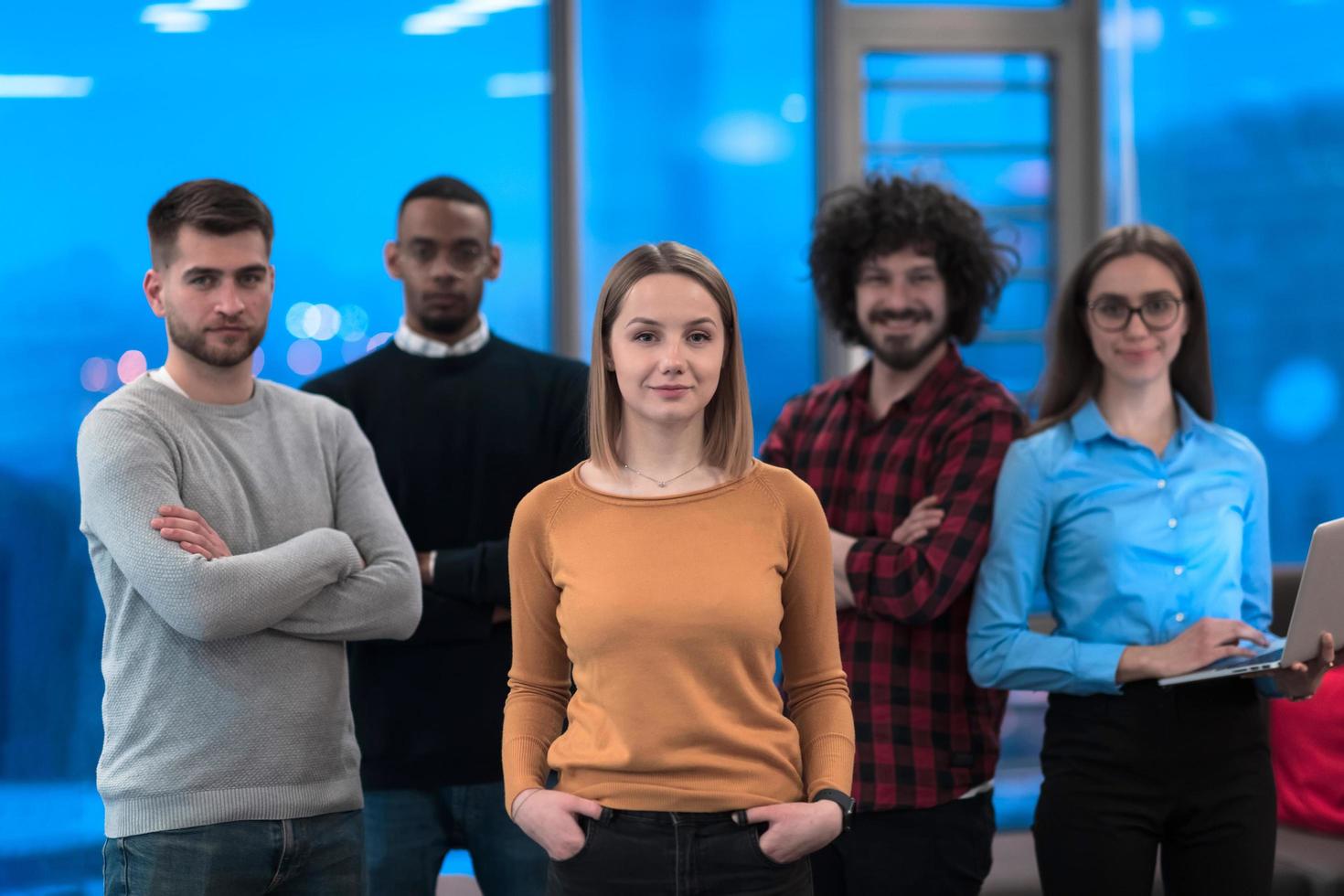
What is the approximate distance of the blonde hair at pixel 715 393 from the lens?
190cm

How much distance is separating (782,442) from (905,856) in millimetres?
920

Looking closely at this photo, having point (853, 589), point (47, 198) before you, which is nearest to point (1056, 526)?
point (853, 589)

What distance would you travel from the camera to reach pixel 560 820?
1.79m

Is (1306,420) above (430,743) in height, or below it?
above

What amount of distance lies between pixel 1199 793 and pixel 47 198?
3316 mm

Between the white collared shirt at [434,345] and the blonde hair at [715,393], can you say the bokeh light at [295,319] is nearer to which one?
the white collared shirt at [434,345]

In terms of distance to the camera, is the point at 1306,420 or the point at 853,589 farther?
the point at 1306,420

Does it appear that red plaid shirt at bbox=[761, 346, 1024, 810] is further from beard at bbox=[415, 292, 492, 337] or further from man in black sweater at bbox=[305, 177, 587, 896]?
beard at bbox=[415, 292, 492, 337]

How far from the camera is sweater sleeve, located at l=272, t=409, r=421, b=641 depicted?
91.1 inches

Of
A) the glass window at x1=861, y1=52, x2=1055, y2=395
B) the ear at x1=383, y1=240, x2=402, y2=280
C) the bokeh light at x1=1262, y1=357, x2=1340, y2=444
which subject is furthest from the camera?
the bokeh light at x1=1262, y1=357, x2=1340, y2=444

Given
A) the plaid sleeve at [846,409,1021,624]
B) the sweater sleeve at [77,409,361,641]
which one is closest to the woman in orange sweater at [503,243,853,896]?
the sweater sleeve at [77,409,361,641]

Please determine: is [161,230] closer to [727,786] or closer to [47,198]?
[727,786]

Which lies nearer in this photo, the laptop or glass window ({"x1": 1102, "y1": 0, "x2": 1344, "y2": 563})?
the laptop

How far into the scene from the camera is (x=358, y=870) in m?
2.37
